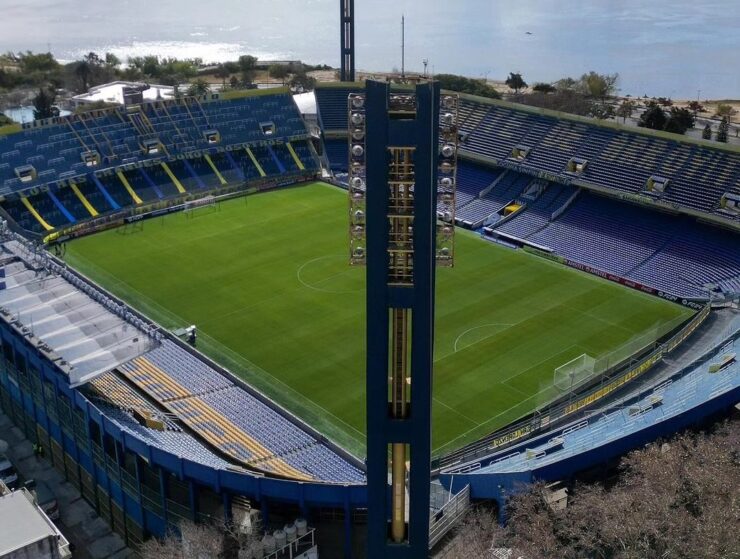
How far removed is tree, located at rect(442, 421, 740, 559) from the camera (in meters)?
28.0

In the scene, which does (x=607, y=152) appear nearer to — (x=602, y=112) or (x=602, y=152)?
(x=602, y=152)

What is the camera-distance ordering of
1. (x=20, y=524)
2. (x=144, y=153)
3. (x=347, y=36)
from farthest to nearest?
1. (x=347, y=36)
2. (x=144, y=153)
3. (x=20, y=524)

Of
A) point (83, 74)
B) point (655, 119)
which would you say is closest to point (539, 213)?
point (655, 119)

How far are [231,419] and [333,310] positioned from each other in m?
19.3

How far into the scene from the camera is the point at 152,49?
196000 millimetres

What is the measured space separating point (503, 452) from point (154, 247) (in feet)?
137

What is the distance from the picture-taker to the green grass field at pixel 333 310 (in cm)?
4738

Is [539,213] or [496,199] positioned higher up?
[496,199]

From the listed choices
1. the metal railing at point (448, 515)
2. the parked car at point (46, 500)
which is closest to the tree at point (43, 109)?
the parked car at point (46, 500)

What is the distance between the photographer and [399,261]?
24266 mm

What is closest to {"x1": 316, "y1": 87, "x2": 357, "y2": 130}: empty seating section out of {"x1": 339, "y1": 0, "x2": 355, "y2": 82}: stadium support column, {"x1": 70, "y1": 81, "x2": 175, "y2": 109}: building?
{"x1": 339, "y1": 0, "x2": 355, "y2": 82}: stadium support column

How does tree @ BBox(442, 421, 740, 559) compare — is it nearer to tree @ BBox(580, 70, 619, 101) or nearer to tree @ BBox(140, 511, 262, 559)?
tree @ BBox(140, 511, 262, 559)

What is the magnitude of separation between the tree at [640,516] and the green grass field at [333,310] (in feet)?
39.2

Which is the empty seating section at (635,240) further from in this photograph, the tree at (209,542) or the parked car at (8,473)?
the parked car at (8,473)
